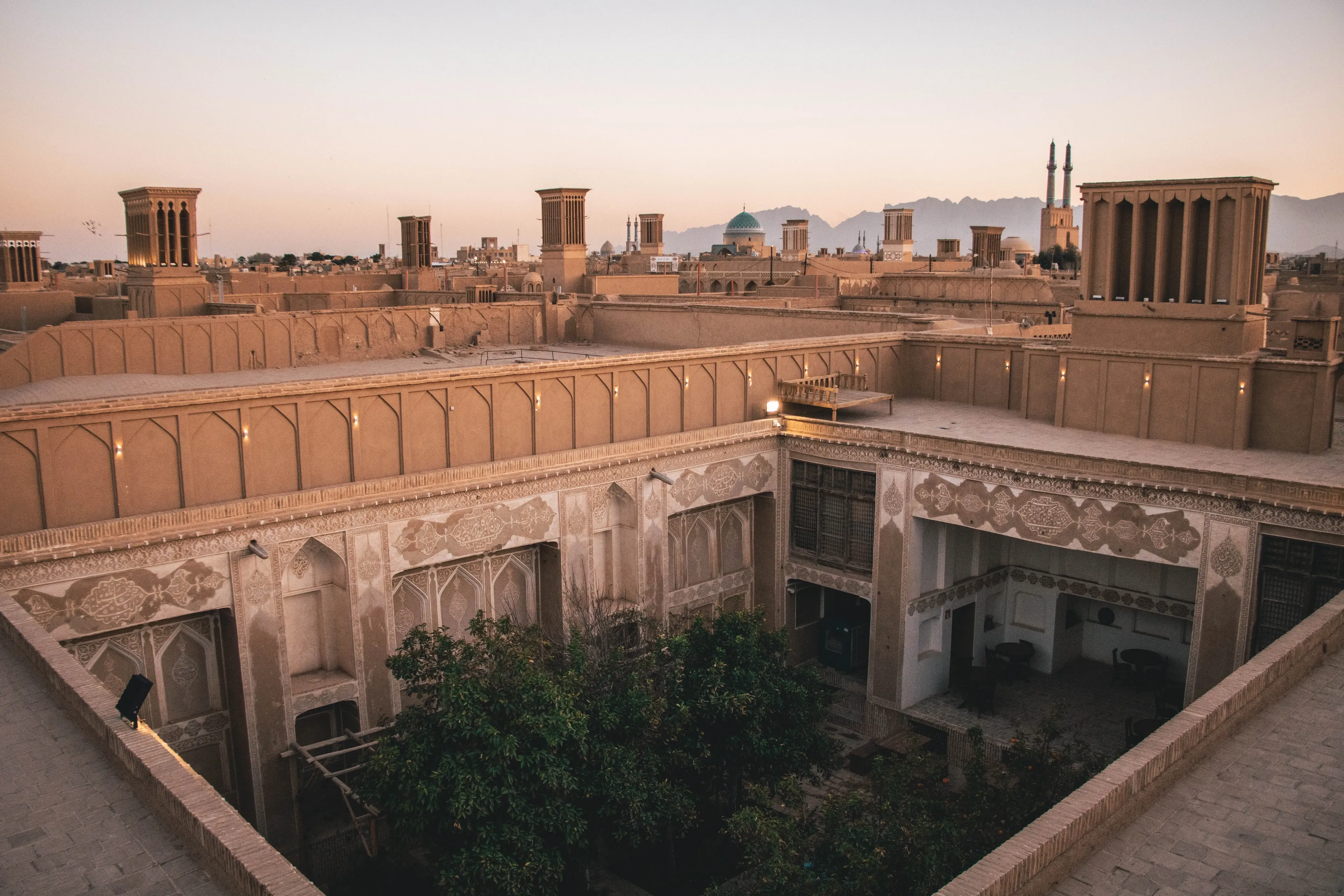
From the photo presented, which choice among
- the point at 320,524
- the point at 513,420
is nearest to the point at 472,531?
the point at 513,420

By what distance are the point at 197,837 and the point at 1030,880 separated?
211 inches

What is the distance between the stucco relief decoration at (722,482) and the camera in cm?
1889

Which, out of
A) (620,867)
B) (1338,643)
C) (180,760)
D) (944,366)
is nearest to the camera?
(180,760)

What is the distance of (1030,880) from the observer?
677 centimetres

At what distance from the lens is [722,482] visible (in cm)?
1950

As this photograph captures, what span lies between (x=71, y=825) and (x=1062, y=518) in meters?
14.1

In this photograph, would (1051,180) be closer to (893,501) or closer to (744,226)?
(744,226)

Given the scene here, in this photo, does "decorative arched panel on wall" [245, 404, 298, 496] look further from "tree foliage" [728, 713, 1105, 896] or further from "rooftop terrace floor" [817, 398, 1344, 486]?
"rooftop terrace floor" [817, 398, 1344, 486]

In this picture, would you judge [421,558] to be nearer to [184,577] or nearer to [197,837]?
[184,577]

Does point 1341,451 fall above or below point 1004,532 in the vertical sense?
above

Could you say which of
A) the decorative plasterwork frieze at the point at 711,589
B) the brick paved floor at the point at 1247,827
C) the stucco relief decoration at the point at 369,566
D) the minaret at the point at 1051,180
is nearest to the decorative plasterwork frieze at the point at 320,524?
the stucco relief decoration at the point at 369,566

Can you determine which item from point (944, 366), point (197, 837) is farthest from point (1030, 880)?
point (944, 366)

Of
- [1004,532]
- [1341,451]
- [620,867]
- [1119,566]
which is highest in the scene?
[1341,451]

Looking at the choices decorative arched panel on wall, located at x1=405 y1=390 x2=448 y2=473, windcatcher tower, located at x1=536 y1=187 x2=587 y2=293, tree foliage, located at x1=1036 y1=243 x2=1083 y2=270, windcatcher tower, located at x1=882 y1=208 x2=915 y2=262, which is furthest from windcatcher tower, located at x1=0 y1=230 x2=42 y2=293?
tree foliage, located at x1=1036 y1=243 x2=1083 y2=270
